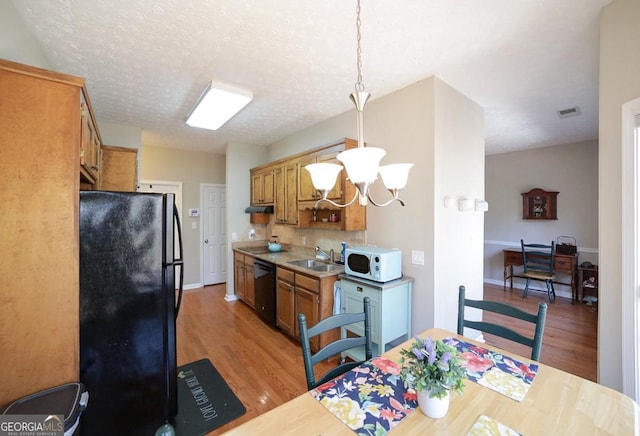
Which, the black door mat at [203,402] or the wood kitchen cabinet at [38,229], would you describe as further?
the black door mat at [203,402]

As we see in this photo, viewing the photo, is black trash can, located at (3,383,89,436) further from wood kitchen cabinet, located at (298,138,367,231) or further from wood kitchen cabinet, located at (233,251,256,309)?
wood kitchen cabinet, located at (233,251,256,309)

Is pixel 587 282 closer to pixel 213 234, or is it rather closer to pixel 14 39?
pixel 213 234

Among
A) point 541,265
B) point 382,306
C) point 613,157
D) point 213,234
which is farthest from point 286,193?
point 541,265

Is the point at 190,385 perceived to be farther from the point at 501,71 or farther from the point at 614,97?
the point at 501,71

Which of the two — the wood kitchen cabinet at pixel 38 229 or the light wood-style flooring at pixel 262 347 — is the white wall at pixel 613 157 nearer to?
the light wood-style flooring at pixel 262 347

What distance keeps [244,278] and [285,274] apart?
4.49 ft

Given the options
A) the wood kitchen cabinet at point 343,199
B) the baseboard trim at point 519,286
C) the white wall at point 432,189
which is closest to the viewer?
the white wall at point 432,189

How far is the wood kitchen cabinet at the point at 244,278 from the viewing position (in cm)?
411

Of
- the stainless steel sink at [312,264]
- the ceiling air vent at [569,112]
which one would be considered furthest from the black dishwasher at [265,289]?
the ceiling air vent at [569,112]

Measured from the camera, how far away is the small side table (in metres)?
4.29

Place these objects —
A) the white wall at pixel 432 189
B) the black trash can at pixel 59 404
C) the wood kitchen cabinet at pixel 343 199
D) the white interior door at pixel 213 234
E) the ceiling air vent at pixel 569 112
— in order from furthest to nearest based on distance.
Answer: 1. the white interior door at pixel 213 234
2. the ceiling air vent at pixel 569 112
3. the wood kitchen cabinet at pixel 343 199
4. the white wall at pixel 432 189
5. the black trash can at pixel 59 404

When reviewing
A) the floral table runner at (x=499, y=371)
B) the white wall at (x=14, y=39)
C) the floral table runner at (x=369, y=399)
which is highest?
the white wall at (x=14, y=39)

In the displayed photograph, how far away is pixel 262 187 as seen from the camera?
15.0 ft

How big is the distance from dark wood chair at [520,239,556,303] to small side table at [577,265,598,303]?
339mm
